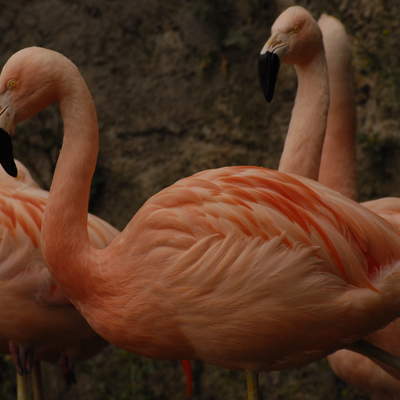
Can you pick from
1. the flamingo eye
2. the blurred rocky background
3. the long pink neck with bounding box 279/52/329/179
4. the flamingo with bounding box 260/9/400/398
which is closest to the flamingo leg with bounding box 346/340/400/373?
the flamingo with bounding box 260/9/400/398

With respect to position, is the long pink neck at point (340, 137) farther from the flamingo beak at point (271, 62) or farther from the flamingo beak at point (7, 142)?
the flamingo beak at point (7, 142)

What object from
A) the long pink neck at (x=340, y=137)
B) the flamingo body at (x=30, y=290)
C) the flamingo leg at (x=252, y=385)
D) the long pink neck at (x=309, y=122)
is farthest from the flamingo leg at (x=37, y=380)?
the long pink neck at (x=340, y=137)

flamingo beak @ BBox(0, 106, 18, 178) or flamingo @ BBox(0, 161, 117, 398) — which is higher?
flamingo beak @ BBox(0, 106, 18, 178)

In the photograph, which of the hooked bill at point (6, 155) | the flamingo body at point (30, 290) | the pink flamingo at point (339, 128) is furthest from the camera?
the pink flamingo at point (339, 128)

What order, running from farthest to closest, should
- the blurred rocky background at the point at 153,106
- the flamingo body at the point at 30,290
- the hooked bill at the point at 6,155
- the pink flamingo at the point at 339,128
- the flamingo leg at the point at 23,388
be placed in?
the blurred rocky background at the point at 153,106 → the pink flamingo at the point at 339,128 → the flamingo leg at the point at 23,388 → the flamingo body at the point at 30,290 → the hooked bill at the point at 6,155

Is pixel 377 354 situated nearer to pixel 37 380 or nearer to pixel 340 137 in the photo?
pixel 340 137

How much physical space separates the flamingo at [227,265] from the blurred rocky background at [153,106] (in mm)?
1939

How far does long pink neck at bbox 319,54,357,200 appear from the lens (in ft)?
11.5

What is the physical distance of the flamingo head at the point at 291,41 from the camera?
10.2 ft

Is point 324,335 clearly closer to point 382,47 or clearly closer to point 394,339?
point 394,339

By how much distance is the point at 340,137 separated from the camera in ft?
11.7

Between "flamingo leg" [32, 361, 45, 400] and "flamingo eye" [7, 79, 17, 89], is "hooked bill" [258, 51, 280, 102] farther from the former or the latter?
"flamingo leg" [32, 361, 45, 400]

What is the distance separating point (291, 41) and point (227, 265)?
1.21 meters

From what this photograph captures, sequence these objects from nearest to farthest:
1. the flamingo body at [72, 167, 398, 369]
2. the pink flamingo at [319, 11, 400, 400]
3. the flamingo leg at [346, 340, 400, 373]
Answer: the flamingo body at [72, 167, 398, 369]
the flamingo leg at [346, 340, 400, 373]
the pink flamingo at [319, 11, 400, 400]
